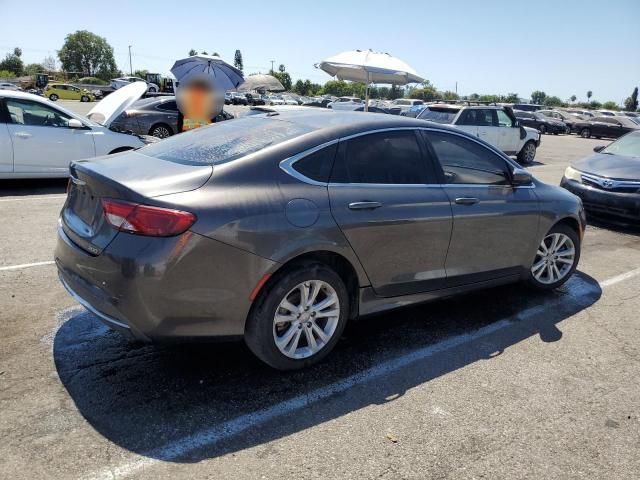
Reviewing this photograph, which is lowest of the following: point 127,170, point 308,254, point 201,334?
point 201,334

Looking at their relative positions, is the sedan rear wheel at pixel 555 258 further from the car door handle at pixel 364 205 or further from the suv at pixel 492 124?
the suv at pixel 492 124

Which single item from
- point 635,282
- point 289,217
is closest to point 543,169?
point 635,282

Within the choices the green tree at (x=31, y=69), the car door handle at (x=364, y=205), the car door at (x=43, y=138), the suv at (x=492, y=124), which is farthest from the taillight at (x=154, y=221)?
the green tree at (x=31, y=69)

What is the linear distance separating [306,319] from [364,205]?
0.83m

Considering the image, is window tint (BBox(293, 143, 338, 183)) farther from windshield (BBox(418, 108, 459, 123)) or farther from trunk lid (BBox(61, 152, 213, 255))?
windshield (BBox(418, 108, 459, 123))

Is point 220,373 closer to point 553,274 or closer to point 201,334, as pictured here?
point 201,334

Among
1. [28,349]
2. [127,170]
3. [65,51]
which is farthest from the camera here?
[65,51]

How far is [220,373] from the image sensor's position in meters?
3.35

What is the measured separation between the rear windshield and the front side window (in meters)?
5.34

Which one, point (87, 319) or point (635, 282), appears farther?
point (635, 282)

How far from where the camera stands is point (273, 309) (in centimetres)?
314

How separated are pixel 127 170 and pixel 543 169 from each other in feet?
45.2

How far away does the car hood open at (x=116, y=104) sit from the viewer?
26.1 feet

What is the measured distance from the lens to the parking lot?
8.54 ft
